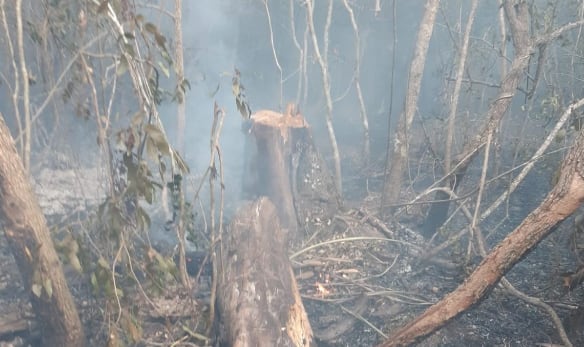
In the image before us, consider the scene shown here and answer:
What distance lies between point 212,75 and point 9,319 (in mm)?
16785

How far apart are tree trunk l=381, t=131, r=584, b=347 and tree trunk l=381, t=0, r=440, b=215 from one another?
3.99m

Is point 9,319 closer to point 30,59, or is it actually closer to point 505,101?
point 505,101

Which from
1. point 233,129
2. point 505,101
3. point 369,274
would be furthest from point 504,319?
point 233,129

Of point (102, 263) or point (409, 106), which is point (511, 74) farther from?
point (102, 263)

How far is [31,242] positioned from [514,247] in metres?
3.63

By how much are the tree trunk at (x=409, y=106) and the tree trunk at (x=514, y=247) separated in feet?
13.1

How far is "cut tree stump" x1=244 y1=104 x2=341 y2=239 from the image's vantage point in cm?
706

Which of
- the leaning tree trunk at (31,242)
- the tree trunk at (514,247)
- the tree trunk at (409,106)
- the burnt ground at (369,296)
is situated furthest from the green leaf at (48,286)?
the tree trunk at (409,106)

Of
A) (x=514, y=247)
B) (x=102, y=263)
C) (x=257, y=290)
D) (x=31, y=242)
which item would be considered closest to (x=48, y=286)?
(x=31, y=242)

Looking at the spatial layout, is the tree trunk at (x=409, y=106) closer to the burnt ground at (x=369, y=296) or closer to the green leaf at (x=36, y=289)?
the burnt ground at (x=369, y=296)

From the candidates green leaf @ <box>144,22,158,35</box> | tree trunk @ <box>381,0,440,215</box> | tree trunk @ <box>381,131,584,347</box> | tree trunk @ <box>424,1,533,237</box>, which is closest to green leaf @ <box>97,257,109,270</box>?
green leaf @ <box>144,22,158,35</box>

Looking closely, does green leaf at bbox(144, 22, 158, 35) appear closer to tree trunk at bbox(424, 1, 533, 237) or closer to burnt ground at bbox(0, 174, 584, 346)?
burnt ground at bbox(0, 174, 584, 346)

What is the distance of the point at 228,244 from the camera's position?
473cm

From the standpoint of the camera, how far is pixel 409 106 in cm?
678
